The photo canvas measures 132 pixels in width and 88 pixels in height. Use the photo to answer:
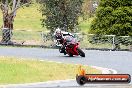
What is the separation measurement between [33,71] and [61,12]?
19.9 m

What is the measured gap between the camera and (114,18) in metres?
34.7

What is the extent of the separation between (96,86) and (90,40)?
1888 centimetres

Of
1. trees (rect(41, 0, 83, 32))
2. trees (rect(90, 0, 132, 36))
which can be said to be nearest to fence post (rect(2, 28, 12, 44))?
trees (rect(41, 0, 83, 32))

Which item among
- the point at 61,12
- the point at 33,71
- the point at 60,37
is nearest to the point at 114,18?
the point at 61,12

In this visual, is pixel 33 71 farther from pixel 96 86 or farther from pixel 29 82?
pixel 96 86

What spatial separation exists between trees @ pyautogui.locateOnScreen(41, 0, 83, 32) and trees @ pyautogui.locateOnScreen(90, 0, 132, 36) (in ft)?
8.12

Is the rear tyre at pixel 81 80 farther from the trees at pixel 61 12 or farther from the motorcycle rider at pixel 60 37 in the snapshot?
the trees at pixel 61 12

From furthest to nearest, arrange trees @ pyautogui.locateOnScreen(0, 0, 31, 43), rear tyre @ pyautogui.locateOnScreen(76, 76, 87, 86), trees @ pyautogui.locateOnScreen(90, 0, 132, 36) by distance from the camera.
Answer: trees @ pyautogui.locateOnScreen(90, 0, 132, 36) → trees @ pyautogui.locateOnScreen(0, 0, 31, 43) → rear tyre @ pyautogui.locateOnScreen(76, 76, 87, 86)

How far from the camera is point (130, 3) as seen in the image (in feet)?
115

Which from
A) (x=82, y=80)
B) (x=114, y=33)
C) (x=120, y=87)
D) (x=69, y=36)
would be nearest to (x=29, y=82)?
(x=82, y=80)

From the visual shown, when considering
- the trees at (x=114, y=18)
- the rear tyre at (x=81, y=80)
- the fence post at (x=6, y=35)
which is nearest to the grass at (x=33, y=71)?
the rear tyre at (x=81, y=80)

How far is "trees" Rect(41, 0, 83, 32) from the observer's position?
122 feet

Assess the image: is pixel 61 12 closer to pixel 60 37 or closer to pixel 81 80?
pixel 60 37

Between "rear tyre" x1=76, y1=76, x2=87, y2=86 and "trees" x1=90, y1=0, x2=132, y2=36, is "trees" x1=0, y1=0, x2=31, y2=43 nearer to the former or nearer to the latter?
"trees" x1=90, y1=0, x2=132, y2=36
